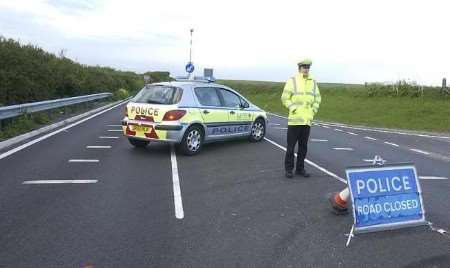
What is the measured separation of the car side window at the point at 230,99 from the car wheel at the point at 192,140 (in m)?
1.37

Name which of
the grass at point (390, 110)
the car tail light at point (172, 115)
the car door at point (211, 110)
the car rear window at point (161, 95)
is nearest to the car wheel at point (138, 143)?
the car rear window at point (161, 95)

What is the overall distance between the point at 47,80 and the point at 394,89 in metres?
26.2

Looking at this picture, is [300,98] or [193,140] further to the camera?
[193,140]

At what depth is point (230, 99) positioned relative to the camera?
40.2ft

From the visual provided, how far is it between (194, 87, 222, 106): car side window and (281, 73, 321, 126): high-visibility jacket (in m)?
3.29

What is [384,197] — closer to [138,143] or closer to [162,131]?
[162,131]

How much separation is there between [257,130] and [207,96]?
7.75ft

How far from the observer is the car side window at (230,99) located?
1209cm

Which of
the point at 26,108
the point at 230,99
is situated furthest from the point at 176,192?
the point at 26,108

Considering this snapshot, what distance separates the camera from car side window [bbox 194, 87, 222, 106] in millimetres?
11227

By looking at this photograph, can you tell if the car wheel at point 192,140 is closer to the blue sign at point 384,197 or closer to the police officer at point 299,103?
the police officer at point 299,103

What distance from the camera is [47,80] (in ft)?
67.1

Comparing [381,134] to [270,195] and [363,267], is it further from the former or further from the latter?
[363,267]

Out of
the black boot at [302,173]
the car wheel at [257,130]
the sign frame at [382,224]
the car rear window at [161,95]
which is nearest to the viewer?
the sign frame at [382,224]
